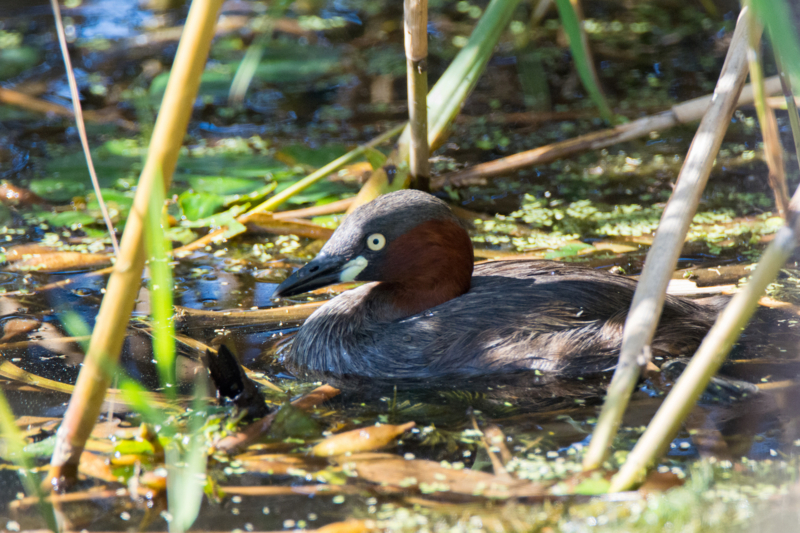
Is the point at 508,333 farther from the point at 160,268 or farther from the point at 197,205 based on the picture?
the point at 197,205

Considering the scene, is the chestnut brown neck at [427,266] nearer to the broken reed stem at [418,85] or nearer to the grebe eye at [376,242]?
the grebe eye at [376,242]

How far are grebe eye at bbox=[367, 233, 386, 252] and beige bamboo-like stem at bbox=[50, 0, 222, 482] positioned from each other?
1.35 m

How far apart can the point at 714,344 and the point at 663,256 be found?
35 cm

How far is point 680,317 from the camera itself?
10.2 ft

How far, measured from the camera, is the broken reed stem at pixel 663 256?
193cm

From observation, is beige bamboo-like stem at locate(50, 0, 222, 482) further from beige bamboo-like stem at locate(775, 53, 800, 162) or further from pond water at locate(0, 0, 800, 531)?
beige bamboo-like stem at locate(775, 53, 800, 162)

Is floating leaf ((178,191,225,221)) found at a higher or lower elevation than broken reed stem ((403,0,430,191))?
lower

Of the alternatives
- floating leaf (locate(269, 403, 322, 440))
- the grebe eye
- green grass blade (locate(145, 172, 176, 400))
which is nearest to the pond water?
floating leaf (locate(269, 403, 322, 440))

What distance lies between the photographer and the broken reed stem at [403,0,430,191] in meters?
3.55

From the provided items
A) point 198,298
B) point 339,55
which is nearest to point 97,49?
point 339,55

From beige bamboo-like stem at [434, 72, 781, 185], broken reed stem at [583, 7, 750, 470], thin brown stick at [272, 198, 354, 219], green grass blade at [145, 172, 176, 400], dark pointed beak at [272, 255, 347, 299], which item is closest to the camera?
green grass blade at [145, 172, 176, 400]

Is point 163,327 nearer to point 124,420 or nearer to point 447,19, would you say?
point 124,420

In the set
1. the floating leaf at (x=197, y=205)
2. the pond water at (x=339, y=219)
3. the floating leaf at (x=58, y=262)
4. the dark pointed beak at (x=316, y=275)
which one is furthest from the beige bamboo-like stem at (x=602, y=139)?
the floating leaf at (x=58, y=262)

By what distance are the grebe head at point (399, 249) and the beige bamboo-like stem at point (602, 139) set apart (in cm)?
149
